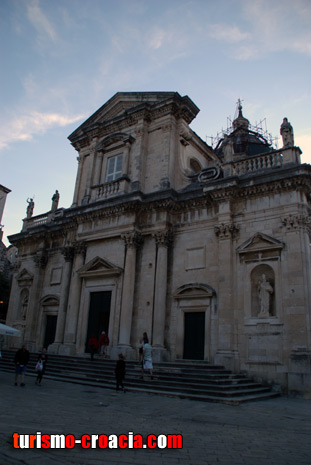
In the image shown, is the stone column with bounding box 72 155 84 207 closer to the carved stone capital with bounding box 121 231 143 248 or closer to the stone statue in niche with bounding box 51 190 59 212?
the stone statue in niche with bounding box 51 190 59 212

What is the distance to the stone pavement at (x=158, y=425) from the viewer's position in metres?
5.06

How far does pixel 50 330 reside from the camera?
22938 millimetres

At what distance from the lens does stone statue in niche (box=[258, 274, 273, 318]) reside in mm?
15125

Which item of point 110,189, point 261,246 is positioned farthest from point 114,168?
point 261,246

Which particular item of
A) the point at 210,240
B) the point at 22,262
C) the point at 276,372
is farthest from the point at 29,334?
the point at 276,372

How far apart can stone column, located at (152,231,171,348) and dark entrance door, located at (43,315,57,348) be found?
8236mm

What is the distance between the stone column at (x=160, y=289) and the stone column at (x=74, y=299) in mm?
5186

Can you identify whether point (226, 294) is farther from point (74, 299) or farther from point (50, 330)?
point (50, 330)

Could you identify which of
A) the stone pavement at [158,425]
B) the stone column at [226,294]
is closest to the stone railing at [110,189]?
the stone column at [226,294]

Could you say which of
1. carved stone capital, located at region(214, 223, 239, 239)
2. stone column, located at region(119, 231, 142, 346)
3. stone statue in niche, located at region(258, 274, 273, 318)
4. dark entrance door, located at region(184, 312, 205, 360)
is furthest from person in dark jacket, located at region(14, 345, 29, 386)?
carved stone capital, located at region(214, 223, 239, 239)

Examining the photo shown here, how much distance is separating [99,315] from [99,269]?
2471mm

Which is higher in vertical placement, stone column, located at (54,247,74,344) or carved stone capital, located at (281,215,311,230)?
carved stone capital, located at (281,215,311,230)

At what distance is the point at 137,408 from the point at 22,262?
1929cm

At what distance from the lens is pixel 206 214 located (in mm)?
18297
